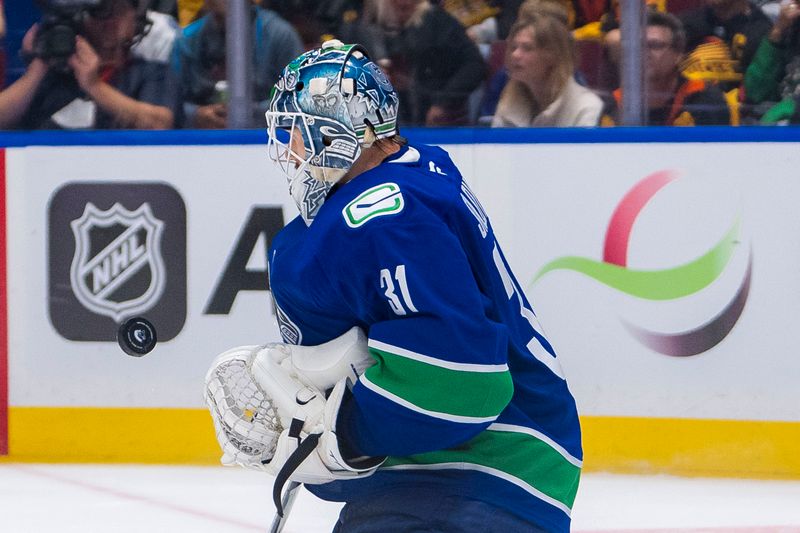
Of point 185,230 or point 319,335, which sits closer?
point 319,335

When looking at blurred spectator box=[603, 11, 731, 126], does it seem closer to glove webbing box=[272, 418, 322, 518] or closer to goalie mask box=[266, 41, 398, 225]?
goalie mask box=[266, 41, 398, 225]

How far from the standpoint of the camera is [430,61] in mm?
4008

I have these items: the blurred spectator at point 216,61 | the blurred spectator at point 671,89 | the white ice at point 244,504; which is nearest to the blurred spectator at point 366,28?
the blurred spectator at point 216,61

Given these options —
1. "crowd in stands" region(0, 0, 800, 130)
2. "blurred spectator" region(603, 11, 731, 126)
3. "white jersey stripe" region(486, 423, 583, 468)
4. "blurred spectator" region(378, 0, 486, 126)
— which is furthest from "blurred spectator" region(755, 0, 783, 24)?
"white jersey stripe" region(486, 423, 583, 468)

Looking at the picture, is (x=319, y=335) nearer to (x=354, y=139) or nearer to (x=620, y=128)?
(x=354, y=139)

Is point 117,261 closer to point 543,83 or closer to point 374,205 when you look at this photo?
point 543,83

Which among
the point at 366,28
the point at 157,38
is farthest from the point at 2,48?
the point at 366,28

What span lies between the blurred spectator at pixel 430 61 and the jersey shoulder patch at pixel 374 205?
252cm

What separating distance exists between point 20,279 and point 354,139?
286cm

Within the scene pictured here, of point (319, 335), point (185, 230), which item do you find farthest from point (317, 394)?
point (185, 230)

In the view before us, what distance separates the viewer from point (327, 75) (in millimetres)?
1604

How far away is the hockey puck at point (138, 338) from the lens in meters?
1.92

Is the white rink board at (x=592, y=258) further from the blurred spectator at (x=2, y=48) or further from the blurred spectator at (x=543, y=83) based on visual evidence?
the blurred spectator at (x=2, y=48)

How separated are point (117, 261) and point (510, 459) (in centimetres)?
277
